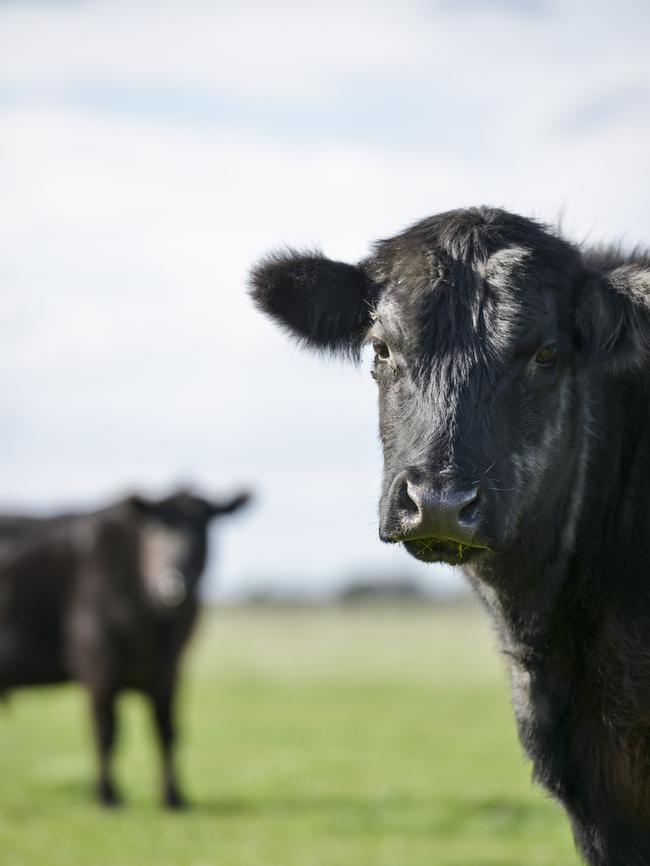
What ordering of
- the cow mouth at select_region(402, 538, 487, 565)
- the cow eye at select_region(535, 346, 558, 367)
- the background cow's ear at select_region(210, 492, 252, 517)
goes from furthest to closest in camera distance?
the background cow's ear at select_region(210, 492, 252, 517)
the cow eye at select_region(535, 346, 558, 367)
the cow mouth at select_region(402, 538, 487, 565)

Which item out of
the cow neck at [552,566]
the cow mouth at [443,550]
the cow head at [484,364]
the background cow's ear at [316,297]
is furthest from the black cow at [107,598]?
the cow mouth at [443,550]

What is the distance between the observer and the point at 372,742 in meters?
16.2

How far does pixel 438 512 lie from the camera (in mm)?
4164

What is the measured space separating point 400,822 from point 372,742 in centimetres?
609

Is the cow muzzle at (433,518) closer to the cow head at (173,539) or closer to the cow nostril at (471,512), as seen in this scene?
the cow nostril at (471,512)

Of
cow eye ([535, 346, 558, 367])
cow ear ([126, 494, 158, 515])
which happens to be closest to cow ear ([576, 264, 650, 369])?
cow eye ([535, 346, 558, 367])

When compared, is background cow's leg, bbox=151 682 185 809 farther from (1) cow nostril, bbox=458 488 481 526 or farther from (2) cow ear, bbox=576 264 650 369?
(1) cow nostril, bbox=458 488 481 526

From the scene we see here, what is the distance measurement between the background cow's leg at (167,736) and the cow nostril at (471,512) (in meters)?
8.03

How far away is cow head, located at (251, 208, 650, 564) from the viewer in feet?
14.2

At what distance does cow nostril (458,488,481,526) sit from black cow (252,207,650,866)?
0.17 m

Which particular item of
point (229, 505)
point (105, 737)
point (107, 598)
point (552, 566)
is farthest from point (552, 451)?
point (229, 505)

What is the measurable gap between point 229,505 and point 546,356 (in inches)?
376

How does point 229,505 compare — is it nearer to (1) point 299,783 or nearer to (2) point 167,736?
(2) point 167,736

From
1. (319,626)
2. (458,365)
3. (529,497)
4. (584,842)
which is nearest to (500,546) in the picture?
(529,497)
